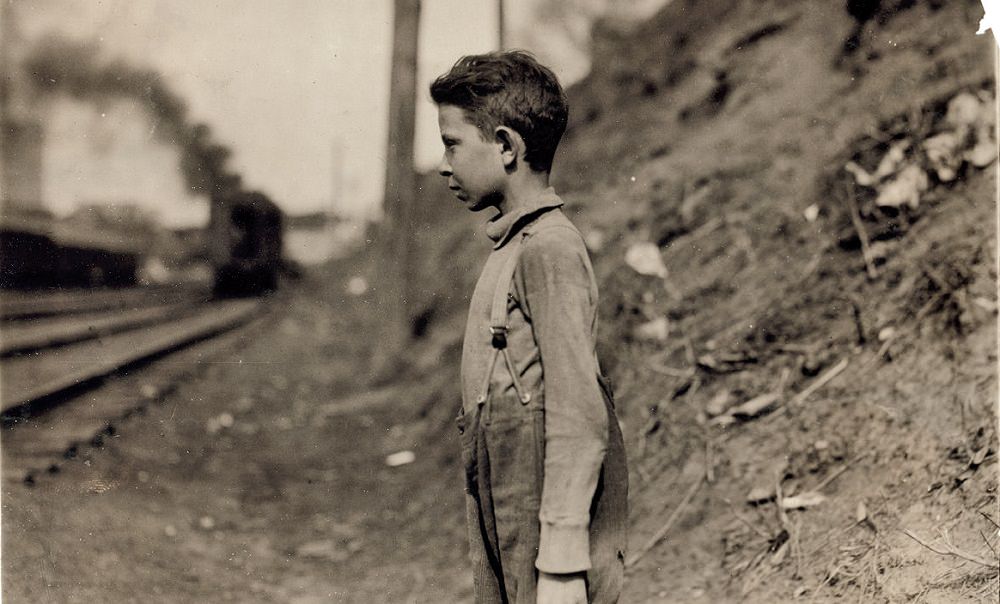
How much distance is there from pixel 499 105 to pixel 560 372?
648 millimetres

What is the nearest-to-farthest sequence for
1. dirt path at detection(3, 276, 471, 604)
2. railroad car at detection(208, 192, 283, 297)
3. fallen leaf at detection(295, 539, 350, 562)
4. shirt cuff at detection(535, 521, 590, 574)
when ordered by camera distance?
shirt cuff at detection(535, 521, 590, 574) → dirt path at detection(3, 276, 471, 604) → fallen leaf at detection(295, 539, 350, 562) → railroad car at detection(208, 192, 283, 297)

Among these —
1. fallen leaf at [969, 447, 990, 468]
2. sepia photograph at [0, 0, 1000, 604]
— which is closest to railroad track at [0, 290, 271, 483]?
sepia photograph at [0, 0, 1000, 604]

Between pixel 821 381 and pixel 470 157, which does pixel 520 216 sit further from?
pixel 821 381

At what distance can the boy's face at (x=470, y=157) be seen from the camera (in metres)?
2.04

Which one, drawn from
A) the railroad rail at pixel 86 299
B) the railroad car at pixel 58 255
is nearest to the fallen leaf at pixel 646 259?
the railroad rail at pixel 86 299

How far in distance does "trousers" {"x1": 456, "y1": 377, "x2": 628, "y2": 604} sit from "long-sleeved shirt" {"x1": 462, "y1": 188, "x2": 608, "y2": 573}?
51 mm

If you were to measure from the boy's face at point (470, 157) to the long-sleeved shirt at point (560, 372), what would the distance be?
0.17 meters

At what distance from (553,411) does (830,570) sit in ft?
9.28

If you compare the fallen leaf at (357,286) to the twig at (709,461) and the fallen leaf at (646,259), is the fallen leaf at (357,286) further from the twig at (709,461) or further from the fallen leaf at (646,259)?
the twig at (709,461)

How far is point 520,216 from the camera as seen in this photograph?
2.02 metres

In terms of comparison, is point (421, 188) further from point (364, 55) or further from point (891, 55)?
point (891, 55)

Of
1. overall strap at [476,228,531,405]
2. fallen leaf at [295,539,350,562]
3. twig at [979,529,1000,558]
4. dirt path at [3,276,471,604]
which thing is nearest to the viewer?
overall strap at [476,228,531,405]

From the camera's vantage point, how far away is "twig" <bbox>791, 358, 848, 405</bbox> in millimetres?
4508

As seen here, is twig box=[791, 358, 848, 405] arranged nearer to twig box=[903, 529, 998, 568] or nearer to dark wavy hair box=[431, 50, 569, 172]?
twig box=[903, 529, 998, 568]
